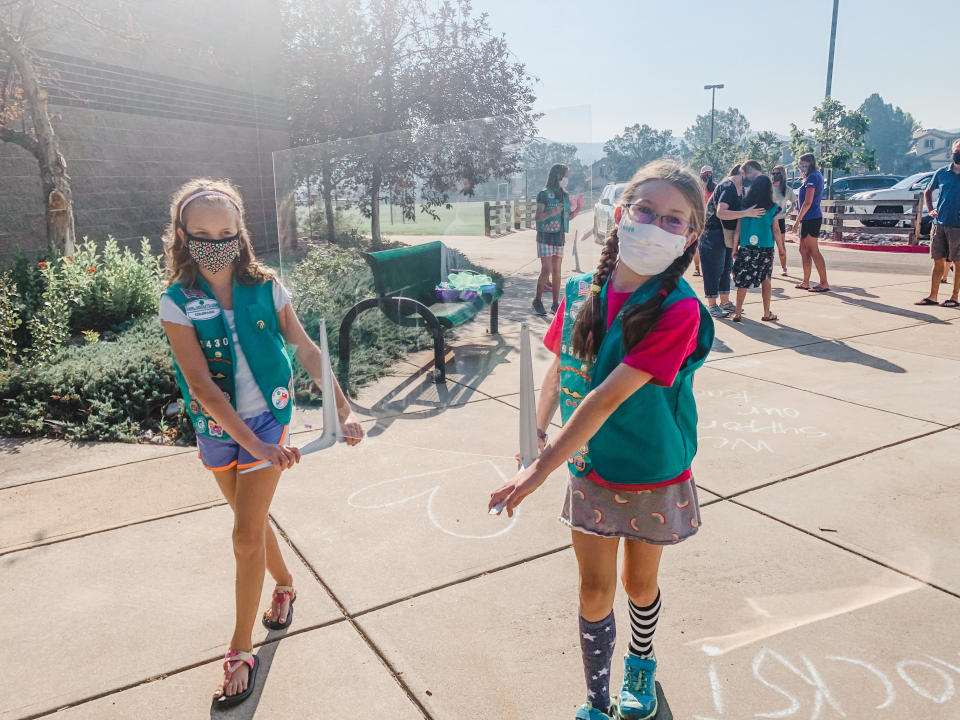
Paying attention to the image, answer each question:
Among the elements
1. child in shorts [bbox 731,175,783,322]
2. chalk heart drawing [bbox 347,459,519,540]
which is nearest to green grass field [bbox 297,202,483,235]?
child in shorts [bbox 731,175,783,322]

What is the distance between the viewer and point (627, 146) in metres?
142

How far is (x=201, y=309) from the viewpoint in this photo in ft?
7.66

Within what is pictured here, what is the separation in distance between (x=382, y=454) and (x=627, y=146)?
146841 millimetres

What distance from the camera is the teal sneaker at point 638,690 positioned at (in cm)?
224

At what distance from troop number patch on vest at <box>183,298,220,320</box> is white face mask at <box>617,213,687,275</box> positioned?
1295mm

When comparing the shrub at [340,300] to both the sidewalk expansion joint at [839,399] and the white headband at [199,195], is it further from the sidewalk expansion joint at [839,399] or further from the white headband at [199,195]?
the white headband at [199,195]

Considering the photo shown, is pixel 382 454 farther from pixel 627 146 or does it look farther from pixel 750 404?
pixel 627 146

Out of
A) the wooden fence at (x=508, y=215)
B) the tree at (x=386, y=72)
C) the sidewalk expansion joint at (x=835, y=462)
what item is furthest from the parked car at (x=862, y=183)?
the sidewalk expansion joint at (x=835, y=462)

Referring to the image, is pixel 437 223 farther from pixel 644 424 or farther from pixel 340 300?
pixel 644 424

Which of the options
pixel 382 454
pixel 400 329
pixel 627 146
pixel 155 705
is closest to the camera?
pixel 155 705

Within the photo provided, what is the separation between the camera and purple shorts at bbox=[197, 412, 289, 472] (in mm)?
2418

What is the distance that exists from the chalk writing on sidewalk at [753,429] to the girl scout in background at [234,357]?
3000 mm

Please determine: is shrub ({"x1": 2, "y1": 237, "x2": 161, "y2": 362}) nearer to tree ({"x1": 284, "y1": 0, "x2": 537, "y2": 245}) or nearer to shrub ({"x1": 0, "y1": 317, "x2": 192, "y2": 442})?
shrub ({"x1": 0, "y1": 317, "x2": 192, "y2": 442})

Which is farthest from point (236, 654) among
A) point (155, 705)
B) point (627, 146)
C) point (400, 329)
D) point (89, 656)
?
point (627, 146)
